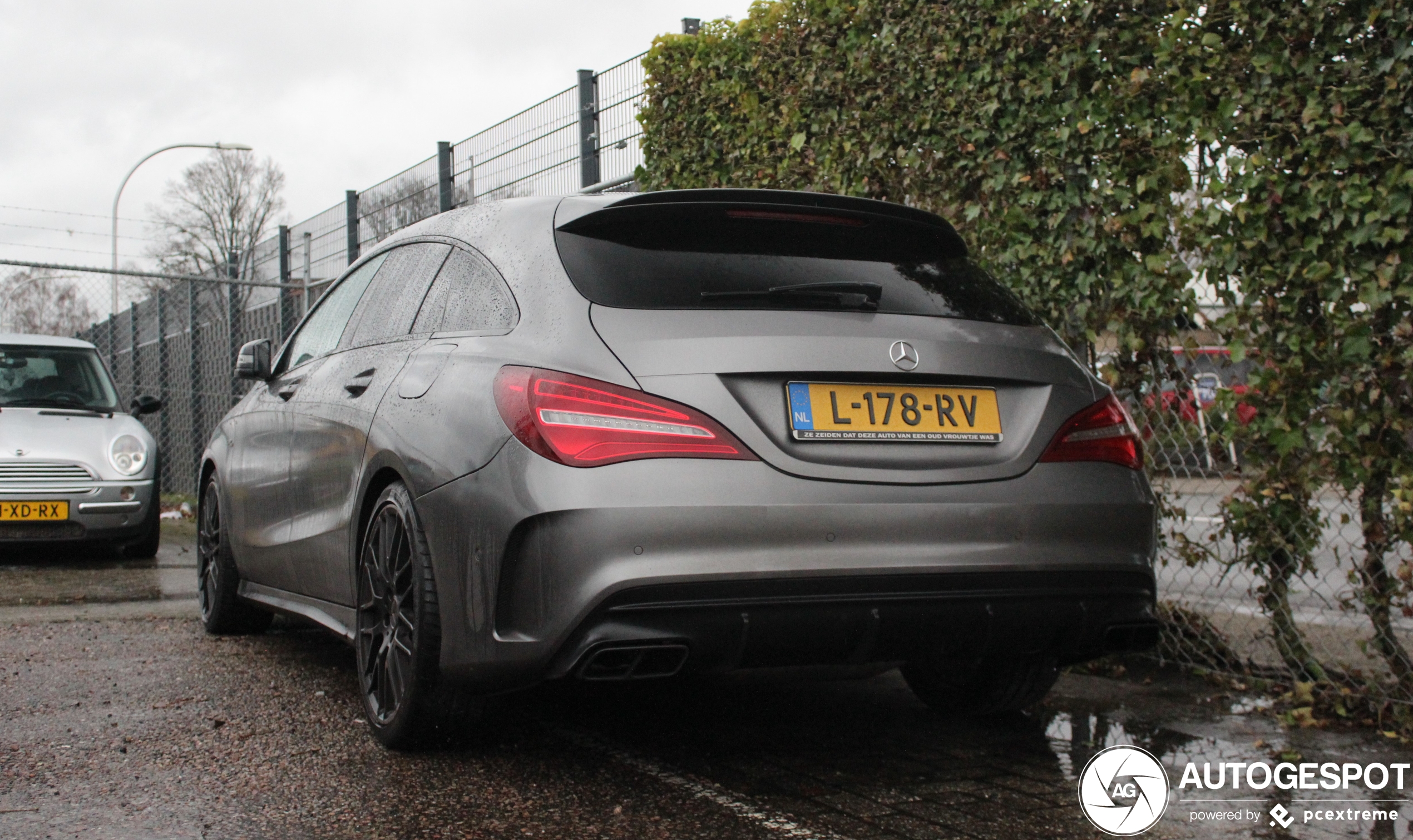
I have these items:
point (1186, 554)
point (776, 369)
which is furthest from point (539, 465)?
point (1186, 554)

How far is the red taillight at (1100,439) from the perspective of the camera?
3.61 m

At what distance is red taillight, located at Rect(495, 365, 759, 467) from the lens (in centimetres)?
326

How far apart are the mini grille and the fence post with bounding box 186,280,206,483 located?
5634mm

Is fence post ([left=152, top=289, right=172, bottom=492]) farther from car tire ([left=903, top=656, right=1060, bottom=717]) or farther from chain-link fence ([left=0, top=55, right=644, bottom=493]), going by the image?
car tire ([left=903, top=656, right=1060, bottom=717])

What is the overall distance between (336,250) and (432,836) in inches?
431

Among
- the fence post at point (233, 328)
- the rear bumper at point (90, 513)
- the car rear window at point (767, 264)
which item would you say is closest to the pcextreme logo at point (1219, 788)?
the car rear window at point (767, 264)

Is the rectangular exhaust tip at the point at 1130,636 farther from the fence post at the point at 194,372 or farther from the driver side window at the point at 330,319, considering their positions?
the fence post at the point at 194,372

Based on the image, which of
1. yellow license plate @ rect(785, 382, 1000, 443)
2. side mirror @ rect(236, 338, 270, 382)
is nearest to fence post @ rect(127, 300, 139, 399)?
side mirror @ rect(236, 338, 270, 382)

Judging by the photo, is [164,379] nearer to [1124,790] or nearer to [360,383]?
[360,383]

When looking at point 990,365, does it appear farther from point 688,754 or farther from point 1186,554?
point 1186,554

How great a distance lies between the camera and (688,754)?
13.1 ft

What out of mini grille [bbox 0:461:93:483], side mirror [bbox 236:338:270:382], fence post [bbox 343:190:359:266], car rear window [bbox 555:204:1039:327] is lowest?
mini grille [bbox 0:461:93:483]

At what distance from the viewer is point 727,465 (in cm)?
327

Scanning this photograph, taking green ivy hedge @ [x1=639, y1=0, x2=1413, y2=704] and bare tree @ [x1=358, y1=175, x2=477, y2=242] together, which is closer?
green ivy hedge @ [x1=639, y1=0, x2=1413, y2=704]
